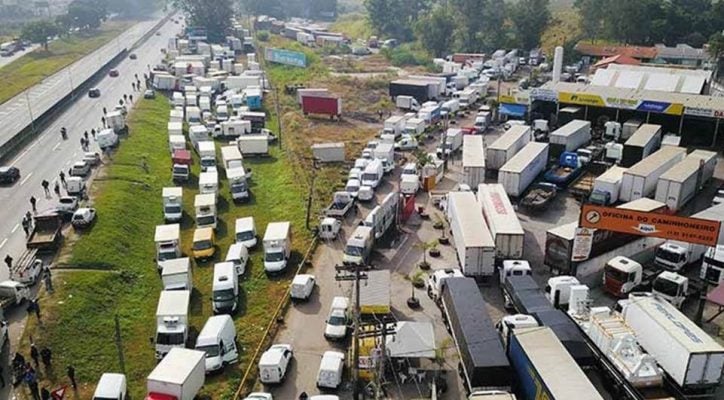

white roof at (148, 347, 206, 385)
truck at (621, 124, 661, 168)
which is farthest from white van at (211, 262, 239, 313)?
truck at (621, 124, 661, 168)

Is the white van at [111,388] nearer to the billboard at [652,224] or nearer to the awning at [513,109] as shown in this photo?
the billboard at [652,224]

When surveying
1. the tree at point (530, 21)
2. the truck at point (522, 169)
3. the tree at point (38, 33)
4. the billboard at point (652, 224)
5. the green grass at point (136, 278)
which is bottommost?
the green grass at point (136, 278)

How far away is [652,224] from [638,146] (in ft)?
64.1


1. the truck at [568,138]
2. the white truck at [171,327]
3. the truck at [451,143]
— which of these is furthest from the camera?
the truck at [451,143]

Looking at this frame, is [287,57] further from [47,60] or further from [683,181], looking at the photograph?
[683,181]

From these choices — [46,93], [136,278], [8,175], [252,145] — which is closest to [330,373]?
[136,278]

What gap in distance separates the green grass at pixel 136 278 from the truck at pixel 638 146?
24037mm

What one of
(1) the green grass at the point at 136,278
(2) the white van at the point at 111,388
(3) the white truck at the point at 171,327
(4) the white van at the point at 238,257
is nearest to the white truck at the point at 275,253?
(1) the green grass at the point at 136,278

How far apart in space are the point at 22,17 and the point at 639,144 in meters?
177

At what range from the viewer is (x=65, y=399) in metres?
25.0

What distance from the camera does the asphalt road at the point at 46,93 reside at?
62.9 metres

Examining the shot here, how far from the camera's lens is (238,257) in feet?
114

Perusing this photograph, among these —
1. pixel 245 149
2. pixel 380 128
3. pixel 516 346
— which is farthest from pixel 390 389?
pixel 380 128

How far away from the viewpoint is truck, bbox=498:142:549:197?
1639 inches
